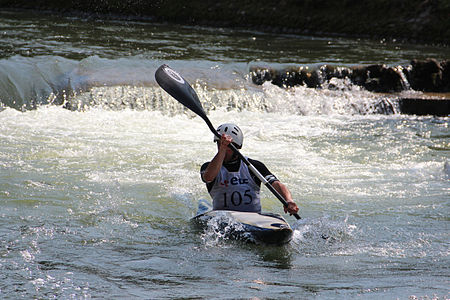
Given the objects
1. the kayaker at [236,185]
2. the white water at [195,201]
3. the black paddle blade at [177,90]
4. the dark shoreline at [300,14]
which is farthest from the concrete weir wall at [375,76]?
the kayaker at [236,185]

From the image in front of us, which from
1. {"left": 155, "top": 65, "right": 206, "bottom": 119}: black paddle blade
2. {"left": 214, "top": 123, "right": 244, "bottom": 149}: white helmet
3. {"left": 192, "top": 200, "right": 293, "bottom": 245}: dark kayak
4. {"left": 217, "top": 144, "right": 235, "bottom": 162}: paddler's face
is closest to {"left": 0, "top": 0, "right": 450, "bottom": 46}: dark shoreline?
{"left": 155, "top": 65, "right": 206, "bottom": 119}: black paddle blade

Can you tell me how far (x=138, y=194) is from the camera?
7488mm

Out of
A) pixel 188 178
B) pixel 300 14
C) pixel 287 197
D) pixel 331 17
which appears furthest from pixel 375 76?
pixel 300 14

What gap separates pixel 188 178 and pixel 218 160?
2.78 metres

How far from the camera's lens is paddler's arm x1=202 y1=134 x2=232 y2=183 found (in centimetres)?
559

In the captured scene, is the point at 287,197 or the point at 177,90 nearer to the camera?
the point at 287,197

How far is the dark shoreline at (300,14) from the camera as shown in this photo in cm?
2353

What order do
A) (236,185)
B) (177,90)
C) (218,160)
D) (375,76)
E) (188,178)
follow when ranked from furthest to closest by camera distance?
(375,76) → (188,178) → (177,90) → (236,185) → (218,160)

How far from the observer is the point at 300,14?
25.9 meters

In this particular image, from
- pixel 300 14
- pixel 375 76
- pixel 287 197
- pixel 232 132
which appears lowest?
pixel 287 197

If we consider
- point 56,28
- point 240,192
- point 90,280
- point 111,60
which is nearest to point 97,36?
point 56,28

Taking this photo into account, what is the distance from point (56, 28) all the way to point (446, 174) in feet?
50.1

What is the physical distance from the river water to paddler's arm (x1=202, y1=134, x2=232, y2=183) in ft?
1.82

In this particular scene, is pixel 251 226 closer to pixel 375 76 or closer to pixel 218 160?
pixel 218 160
